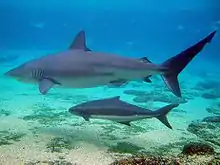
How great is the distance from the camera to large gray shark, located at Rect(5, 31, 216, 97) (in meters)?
7.59

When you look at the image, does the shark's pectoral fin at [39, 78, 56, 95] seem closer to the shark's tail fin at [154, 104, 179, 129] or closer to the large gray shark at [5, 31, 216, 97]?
the large gray shark at [5, 31, 216, 97]

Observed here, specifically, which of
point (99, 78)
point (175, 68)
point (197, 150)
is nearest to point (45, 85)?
point (99, 78)

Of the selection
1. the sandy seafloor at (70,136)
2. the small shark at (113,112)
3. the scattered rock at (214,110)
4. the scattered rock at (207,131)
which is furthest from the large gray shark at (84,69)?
the scattered rock at (214,110)

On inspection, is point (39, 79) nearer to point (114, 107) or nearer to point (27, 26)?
point (114, 107)

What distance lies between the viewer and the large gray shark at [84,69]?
299 inches

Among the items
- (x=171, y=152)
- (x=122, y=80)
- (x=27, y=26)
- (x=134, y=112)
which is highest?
(x=27, y=26)

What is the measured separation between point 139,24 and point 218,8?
10387 cm

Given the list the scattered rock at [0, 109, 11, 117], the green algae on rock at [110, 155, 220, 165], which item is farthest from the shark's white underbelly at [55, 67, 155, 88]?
the scattered rock at [0, 109, 11, 117]

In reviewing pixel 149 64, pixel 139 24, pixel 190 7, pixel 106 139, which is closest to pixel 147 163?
pixel 149 64

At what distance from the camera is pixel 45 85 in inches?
319

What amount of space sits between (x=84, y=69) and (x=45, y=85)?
107cm

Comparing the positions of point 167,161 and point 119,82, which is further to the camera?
point 119,82

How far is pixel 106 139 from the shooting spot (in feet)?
30.9

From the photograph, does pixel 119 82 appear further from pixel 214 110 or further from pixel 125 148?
pixel 214 110
